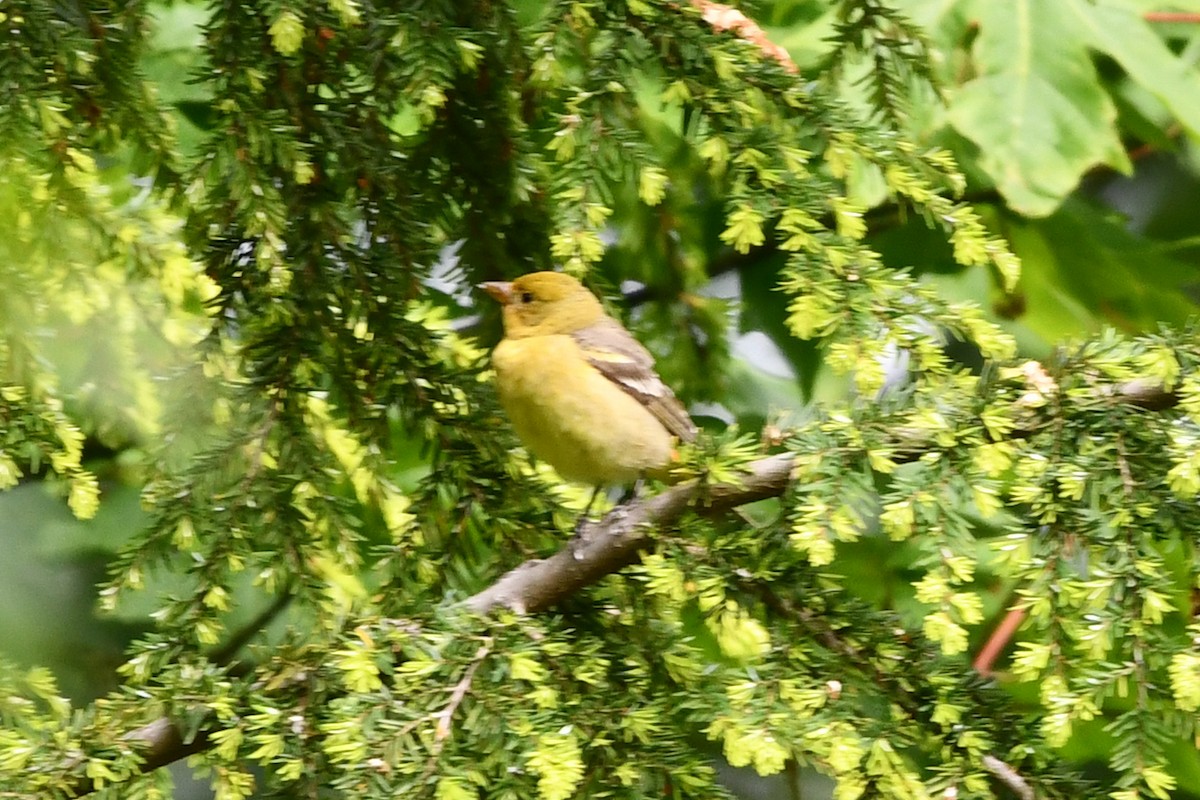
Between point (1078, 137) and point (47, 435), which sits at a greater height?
point (1078, 137)

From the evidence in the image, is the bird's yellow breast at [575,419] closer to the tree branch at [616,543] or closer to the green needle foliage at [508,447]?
the green needle foliage at [508,447]

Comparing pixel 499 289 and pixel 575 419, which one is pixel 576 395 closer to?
pixel 575 419

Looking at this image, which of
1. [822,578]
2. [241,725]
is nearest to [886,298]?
[822,578]

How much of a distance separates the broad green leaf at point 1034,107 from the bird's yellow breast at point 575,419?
2.78ft

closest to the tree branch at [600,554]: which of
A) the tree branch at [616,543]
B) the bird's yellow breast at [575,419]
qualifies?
the tree branch at [616,543]

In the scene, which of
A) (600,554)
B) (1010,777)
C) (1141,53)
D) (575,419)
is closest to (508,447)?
(575,419)

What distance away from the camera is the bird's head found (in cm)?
249

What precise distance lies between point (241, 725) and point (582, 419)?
3.54 ft

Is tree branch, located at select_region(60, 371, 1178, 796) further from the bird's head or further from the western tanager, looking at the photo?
the bird's head

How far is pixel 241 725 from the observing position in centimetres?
156

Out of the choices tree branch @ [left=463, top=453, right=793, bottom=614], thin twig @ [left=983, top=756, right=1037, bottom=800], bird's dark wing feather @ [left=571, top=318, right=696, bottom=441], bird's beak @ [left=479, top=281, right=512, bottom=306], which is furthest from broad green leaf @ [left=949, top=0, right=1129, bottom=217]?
thin twig @ [left=983, top=756, right=1037, bottom=800]

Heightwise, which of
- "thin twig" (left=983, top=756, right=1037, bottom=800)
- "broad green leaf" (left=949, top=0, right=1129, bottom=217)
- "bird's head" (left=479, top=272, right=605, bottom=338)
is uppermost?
"broad green leaf" (left=949, top=0, right=1129, bottom=217)

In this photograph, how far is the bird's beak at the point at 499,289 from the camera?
2.46 m

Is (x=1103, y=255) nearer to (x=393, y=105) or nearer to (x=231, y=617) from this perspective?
(x=393, y=105)
